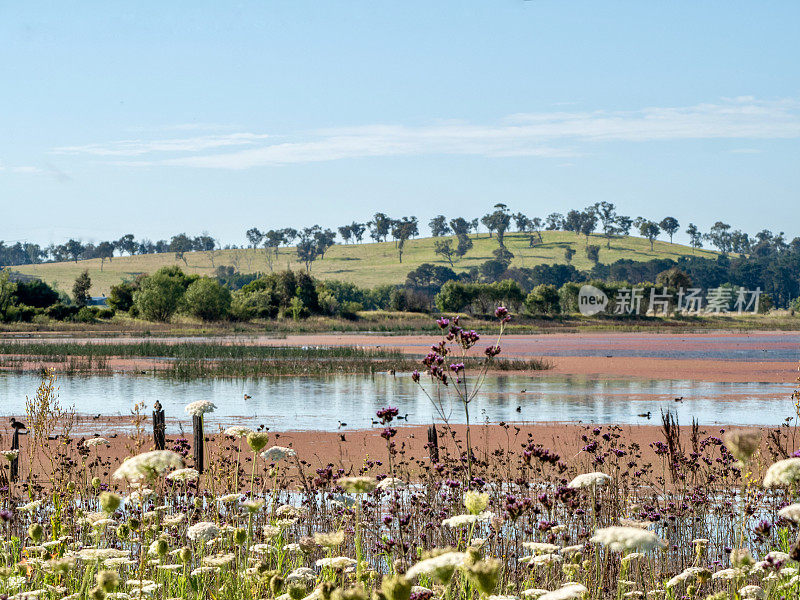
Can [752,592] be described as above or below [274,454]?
below

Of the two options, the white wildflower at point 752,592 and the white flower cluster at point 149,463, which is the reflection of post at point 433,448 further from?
the white flower cluster at point 149,463

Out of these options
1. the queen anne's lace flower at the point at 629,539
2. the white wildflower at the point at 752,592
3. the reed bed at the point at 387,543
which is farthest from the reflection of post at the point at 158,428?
the queen anne's lace flower at the point at 629,539

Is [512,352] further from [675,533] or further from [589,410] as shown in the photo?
[675,533]

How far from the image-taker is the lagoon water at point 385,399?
82.6 ft

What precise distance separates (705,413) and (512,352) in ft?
111

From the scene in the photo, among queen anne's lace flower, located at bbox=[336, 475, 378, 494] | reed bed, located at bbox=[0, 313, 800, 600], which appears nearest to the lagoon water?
reed bed, located at bbox=[0, 313, 800, 600]

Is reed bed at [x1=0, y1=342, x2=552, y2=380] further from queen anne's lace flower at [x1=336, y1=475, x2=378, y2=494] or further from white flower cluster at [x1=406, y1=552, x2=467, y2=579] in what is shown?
white flower cluster at [x1=406, y1=552, x2=467, y2=579]

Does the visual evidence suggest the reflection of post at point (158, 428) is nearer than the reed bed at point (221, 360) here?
Yes

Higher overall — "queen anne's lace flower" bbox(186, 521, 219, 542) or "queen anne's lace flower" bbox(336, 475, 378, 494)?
"queen anne's lace flower" bbox(336, 475, 378, 494)

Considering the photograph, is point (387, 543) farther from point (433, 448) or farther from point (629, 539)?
point (433, 448)

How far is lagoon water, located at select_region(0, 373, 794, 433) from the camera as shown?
25172mm

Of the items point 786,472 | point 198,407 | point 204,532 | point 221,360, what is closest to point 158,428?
point 198,407

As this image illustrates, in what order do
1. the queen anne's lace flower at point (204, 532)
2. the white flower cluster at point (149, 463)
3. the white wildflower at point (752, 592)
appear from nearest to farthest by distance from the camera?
the white flower cluster at point (149, 463), the white wildflower at point (752, 592), the queen anne's lace flower at point (204, 532)

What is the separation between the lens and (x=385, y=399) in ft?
102
